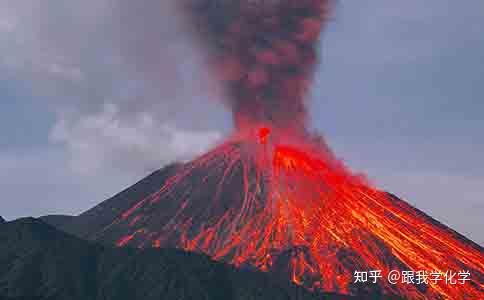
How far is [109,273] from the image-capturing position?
3346 inches

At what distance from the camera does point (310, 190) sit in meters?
109

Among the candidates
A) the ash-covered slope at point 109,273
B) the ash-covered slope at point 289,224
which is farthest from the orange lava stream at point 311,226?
the ash-covered slope at point 109,273

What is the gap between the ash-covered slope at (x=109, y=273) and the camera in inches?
3150

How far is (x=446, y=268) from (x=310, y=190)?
21.0 metres

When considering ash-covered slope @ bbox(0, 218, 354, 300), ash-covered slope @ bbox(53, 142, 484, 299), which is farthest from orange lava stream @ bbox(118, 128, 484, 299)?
ash-covered slope @ bbox(0, 218, 354, 300)

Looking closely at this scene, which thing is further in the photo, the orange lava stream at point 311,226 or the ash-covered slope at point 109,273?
the orange lava stream at point 311,226

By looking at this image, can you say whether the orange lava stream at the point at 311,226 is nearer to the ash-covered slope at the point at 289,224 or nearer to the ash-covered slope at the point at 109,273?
the ash-covered slope at the point at 289,224

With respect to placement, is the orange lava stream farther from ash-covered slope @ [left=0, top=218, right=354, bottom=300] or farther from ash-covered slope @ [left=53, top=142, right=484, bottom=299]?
ash-covered slope @ [left=0, top=218, right=354, bottom=300]

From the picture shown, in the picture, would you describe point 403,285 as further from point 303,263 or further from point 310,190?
point 310,190

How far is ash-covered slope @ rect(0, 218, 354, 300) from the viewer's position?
80000 mm

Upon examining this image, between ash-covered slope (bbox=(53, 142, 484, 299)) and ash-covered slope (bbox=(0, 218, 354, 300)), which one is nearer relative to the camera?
ash-covered slope (bbox=(0, 218, 354, 300))

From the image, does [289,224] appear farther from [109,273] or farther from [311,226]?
[109,273]

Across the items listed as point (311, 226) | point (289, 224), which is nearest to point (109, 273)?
point (289, 224)

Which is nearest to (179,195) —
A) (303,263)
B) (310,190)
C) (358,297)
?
(310,190)
